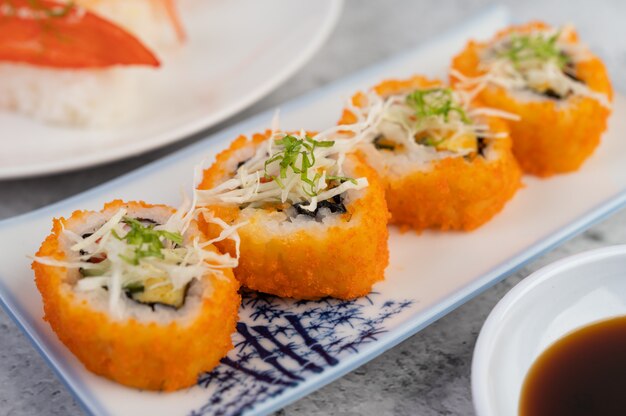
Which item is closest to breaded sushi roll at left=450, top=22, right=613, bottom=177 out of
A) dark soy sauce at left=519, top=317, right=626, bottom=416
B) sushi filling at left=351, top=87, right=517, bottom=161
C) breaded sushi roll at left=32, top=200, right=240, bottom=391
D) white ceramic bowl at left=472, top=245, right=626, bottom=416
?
sushi filling at left=351, top=87, right=517, bottom=161

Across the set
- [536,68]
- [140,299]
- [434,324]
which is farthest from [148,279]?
[536,68]

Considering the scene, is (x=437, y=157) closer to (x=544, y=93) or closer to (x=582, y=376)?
(x=544, y=93)

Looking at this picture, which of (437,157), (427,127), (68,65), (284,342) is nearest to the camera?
(284,342)

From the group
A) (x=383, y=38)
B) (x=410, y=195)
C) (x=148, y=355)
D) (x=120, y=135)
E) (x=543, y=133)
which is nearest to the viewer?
(x=148, y=355)

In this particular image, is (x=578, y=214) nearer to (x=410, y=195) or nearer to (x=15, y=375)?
(x=410, y=195)

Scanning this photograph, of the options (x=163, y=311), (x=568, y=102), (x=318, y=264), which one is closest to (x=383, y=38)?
(x=568, y=102)
